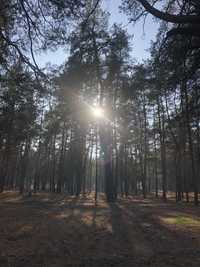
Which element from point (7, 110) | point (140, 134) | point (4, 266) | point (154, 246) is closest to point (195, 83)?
point (154, 246)

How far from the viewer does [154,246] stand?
6.75 metres

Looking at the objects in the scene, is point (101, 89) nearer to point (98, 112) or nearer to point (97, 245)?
point (98, 112)

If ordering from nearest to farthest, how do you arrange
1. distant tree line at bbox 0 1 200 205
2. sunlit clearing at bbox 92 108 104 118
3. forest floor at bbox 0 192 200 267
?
forest floor at bbox 0 192 200 267 → distant tree line at bbox 0 1 200 205 → sunlit clearing at bbox 92 108 104 118

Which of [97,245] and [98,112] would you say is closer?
[97,245]

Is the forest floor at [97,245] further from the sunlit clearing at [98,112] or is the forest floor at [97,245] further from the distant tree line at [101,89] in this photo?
the sunlit clearing at [98,112]

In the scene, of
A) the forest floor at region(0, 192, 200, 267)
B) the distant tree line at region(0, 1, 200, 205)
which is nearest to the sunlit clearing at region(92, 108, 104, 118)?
the distant tree line at region(0, 1, 200, 205)

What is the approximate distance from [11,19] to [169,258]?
27.9 feet

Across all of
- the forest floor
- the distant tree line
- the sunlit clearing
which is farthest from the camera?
the sunlit clearing

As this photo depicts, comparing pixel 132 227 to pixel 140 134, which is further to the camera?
pixel 140 134

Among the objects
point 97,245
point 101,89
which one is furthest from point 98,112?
point 97,245

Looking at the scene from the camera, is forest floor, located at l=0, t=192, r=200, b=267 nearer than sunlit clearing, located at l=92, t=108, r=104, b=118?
Yes

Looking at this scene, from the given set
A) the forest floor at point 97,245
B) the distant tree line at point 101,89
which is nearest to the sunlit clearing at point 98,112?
the distant tree line at point 101,89

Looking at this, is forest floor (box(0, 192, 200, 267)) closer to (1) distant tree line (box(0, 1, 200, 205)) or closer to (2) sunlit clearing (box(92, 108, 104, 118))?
(1) distant tree line (box(0, 1, 200, 205))

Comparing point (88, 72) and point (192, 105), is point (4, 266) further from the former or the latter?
point (88, 72)
